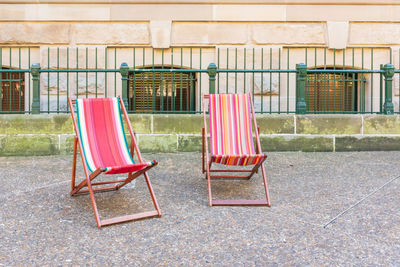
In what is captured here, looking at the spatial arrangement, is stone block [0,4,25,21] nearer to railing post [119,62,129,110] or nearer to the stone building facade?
the stone building facade

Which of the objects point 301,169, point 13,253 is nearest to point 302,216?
point 301,169

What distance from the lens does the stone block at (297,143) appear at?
580 centimetres

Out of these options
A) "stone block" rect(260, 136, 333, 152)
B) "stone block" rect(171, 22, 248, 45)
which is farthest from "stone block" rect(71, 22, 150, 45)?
"stone block" rect(260, 136, 333, 152)

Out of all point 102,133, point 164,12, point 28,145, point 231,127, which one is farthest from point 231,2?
point 102,133

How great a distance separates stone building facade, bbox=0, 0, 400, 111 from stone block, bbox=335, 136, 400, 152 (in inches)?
81.2

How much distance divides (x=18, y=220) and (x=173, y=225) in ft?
4.47

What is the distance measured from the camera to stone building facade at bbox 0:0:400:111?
769 cm

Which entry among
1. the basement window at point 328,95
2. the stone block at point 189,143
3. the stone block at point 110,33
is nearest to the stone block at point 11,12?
A: the stone block at point 110,33

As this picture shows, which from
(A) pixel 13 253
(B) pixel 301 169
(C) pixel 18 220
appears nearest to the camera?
(A) pixel 13 253

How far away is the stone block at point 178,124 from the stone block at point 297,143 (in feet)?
3.87

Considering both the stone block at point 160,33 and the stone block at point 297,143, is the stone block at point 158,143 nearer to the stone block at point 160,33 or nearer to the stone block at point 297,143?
the stone block at point 297,143

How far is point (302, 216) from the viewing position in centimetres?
303

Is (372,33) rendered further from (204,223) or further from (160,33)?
(204,223)

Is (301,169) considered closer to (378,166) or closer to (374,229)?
(378,166)
